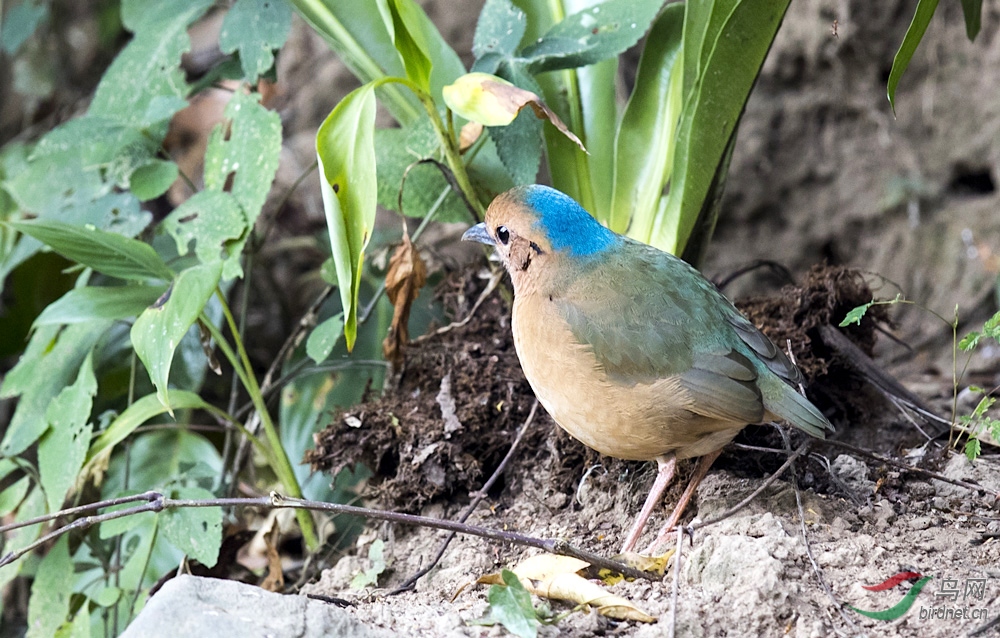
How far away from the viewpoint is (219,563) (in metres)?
3.33

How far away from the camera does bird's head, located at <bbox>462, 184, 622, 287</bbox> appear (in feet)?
9.31

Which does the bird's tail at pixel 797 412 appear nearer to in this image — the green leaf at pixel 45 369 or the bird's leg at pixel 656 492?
the bird's leg at pixel 656 492

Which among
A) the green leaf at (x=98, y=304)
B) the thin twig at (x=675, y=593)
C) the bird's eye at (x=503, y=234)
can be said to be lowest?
the thin twig at (x=675, y=593)

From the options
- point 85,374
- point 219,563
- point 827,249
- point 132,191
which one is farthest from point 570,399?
point 827,249

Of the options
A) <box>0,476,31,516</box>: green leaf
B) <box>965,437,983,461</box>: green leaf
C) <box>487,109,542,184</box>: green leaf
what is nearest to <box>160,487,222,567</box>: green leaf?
<box>0,476,31,516</box>: green leaf

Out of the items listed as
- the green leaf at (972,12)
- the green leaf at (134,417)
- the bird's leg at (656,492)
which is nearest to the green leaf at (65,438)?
the green leaf at (134,417)

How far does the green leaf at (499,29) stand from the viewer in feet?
10.4

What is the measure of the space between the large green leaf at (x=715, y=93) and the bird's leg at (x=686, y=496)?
89 centimetres

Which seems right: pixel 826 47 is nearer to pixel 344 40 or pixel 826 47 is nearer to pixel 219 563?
pixel 344 40

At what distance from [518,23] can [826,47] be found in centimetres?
248

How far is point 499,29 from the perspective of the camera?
3.24 m

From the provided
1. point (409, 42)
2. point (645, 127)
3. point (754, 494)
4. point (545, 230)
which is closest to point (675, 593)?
point (754, 494)

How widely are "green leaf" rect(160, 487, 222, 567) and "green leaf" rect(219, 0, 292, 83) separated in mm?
1647

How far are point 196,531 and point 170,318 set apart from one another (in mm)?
707
